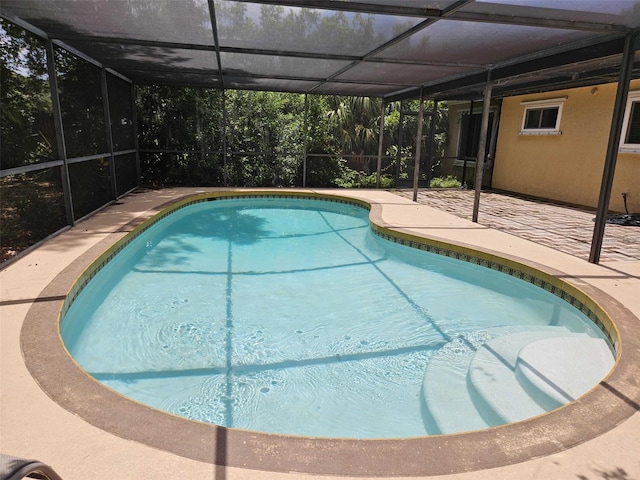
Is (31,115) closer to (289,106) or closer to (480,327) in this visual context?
(480,327)

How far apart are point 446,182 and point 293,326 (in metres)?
10.2

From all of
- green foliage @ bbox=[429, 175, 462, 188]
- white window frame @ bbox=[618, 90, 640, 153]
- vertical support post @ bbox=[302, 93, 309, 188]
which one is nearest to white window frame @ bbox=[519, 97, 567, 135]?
white window frame @ bbox=[618, 90, 640, 153]

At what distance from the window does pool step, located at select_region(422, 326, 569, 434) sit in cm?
602

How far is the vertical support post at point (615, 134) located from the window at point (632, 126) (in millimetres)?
4372

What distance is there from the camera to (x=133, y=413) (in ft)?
6.77

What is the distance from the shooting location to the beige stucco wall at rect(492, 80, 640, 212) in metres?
8.21

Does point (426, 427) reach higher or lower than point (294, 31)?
lower

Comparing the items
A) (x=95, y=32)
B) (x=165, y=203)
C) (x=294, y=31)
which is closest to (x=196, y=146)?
Answer: (x=165, y=203)

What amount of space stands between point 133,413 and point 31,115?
20.2 ft

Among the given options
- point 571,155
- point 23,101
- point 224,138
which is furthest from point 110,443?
point 571,155

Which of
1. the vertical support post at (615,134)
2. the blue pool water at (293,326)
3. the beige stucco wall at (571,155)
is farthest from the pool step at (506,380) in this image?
the beige stucco wall at (571,155)

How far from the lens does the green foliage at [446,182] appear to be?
1259 cm

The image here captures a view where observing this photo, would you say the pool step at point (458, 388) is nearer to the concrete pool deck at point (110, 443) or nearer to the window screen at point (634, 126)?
the concrete pool deck at point (110, 443)

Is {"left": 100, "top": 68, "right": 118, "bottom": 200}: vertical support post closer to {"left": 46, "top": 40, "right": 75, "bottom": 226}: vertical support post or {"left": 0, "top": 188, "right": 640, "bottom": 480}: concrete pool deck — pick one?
{"left": 46, "top": 40, "right": 75, "bottom": 226}: vertical support post
